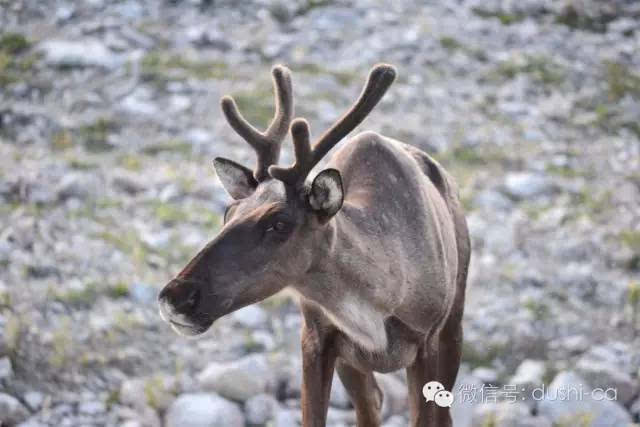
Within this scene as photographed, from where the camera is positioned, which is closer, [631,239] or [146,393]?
[146,393]

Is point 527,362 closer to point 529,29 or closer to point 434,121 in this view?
point 434,121

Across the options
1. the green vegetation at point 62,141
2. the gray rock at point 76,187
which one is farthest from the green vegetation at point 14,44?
the gray rock at point 76,187

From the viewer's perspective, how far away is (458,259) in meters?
5.00

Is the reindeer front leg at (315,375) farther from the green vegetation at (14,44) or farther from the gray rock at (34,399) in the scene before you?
the green vegetation at (14,44)

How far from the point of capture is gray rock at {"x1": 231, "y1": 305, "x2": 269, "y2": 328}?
7113 mm

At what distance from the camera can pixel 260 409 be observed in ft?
19.7

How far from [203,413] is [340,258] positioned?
2.30m

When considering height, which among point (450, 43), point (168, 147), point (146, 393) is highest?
point (146, 393)

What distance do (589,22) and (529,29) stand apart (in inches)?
47.7

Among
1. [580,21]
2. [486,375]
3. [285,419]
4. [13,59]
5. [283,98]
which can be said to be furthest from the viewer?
[580,21]

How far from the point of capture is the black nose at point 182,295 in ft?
11.5

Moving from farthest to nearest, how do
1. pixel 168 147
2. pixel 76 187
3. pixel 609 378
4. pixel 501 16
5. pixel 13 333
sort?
1. pixel 501 16
2. pixel 168 147
3. pixel 76 187
4. pixel 609 378
5. pixel 13 333

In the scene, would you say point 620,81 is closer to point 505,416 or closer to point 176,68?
point 176,68

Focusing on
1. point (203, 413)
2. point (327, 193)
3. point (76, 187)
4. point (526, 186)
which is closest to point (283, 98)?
point (327, 193)
